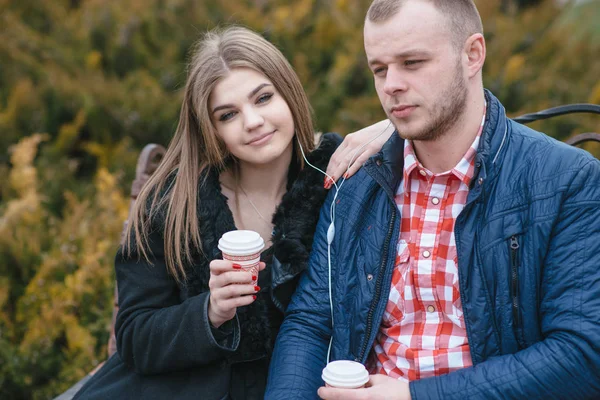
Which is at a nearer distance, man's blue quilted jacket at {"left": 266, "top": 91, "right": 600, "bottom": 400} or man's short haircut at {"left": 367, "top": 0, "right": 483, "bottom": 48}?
man's blue quilted jacket at {"left": 266, "top": 91, "right": 600, "bottom": 400}

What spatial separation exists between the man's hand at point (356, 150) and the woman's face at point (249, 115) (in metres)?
0.27

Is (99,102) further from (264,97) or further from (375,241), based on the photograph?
(375,241)

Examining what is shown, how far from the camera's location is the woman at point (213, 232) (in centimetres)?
287

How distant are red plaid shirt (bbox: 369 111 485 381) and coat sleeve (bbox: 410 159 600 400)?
220 mm

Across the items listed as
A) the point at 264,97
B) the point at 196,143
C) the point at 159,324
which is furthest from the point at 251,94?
the point at 159,324

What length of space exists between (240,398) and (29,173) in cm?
295

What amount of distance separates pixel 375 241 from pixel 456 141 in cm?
53

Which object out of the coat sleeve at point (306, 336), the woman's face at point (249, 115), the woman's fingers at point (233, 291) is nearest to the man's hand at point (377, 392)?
the coat sleeve at point (306, 336)

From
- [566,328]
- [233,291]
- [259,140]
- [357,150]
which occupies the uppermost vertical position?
[259,140]

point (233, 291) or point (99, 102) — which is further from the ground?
point (99, 102)

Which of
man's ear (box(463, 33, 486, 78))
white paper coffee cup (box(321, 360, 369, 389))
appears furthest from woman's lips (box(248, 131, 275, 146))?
white paper coffee cup (box(321, 360, 369, 389))

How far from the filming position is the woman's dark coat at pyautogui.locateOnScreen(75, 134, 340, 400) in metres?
2.83

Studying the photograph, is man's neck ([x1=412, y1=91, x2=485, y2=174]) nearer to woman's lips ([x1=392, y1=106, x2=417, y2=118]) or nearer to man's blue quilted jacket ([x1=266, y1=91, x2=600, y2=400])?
man's blue quilted jacket ([x1=266, y1=91, x2=600, y2=400])

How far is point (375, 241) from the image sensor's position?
273 cm
